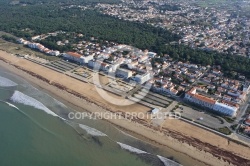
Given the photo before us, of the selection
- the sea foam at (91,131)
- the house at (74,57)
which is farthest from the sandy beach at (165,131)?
the house at (74,57)

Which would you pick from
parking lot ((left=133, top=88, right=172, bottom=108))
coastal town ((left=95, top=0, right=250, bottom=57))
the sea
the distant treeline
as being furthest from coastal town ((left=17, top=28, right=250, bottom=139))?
coastal town ((left=95, top=0, right=250, bottom=57))

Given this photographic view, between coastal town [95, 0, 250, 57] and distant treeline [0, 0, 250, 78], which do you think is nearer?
distant treeline [0, 0, 250, 78]

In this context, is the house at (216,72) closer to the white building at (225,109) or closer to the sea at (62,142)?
the white building at (225,109)

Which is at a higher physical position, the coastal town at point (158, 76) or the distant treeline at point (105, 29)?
the distant treeline at point (105, 29)

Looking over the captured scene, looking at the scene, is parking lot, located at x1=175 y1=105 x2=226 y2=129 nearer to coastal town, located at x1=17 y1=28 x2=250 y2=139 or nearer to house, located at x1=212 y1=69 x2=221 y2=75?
coastal town, located at x1=17 y1=28 x2=250 y2=139

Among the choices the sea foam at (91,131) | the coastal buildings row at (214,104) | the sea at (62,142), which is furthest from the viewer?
the coastal buildings row at (214,104)

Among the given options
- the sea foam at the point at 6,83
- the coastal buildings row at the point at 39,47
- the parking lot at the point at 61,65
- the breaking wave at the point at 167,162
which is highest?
the coastal buildings row at the point at 39,47
